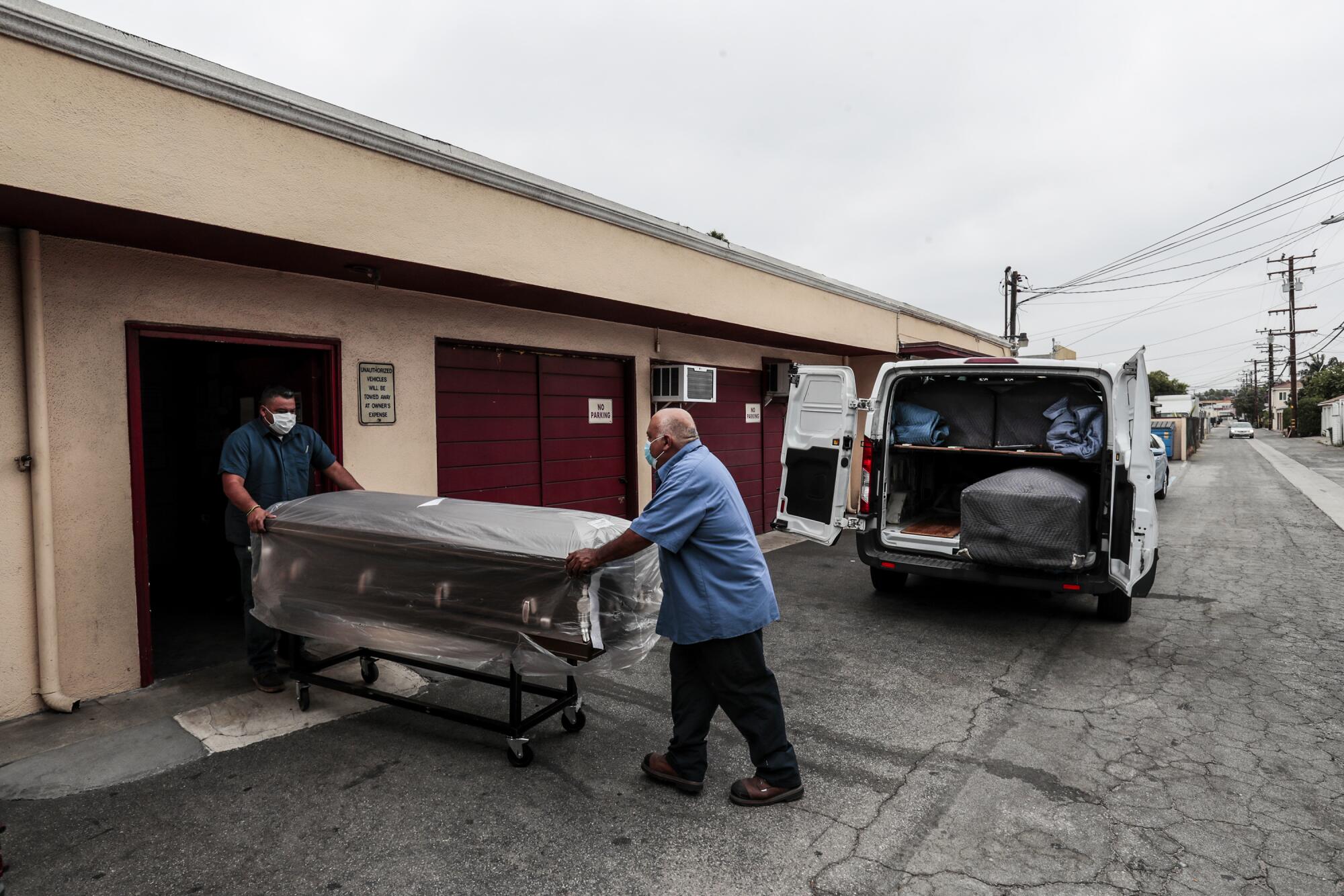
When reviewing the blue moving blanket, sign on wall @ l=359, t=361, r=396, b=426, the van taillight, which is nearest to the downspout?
sign on wall @ l=359, t=361, r=396, b=426

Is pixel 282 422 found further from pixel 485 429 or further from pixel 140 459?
pixel 485 429

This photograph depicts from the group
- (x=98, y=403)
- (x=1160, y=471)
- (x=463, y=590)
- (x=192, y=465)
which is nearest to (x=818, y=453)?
(x=463, y=590)

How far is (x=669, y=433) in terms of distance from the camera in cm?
315

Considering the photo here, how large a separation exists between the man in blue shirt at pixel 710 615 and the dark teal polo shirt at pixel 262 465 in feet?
7.39

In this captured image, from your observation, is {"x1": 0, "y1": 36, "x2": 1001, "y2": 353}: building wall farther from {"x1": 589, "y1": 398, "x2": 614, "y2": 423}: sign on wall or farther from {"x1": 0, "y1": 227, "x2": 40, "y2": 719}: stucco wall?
{"x1": 589, "y1": 398, "x2": 614, "y2": 423}: sign on wall

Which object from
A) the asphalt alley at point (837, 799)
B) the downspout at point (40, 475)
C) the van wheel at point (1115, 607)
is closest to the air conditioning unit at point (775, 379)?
the van wheel at point (1115, 607)

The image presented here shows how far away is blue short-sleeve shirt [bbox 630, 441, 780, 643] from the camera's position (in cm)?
297

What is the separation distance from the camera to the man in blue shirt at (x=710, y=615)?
117 inches

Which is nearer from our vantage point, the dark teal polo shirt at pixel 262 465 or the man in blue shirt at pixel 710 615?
the man in blue shirt at pixel 710 615

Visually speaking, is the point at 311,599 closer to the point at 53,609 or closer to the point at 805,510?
the point at 53,609

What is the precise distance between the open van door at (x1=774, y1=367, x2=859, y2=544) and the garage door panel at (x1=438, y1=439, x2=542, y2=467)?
2358 mm

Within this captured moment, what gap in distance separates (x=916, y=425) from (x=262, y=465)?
16.8 feet

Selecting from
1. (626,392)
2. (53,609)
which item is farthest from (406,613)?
(626,392)

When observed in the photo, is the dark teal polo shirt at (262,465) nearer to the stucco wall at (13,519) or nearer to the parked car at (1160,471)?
the stucco wall at (13,519)
